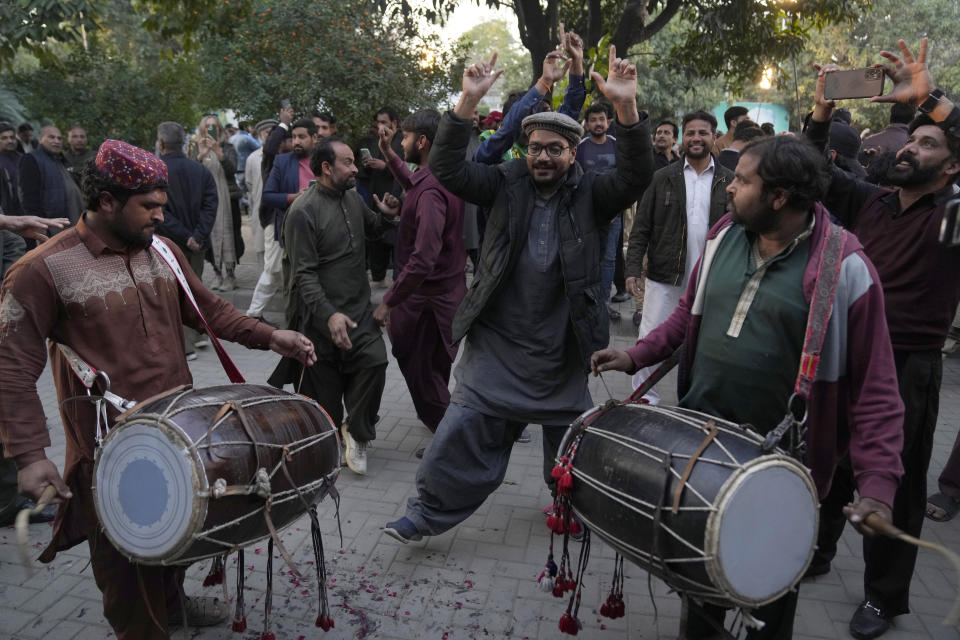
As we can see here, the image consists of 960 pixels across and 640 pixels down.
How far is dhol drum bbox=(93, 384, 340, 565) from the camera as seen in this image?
2.26 m

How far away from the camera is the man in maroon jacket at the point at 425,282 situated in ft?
14.5

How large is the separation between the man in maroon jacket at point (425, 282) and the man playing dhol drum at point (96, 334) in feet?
6.03

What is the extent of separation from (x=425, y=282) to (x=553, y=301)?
139cm

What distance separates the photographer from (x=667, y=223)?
5.38 meters

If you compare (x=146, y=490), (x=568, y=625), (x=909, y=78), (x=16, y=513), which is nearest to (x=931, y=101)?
(x=909, y=78)

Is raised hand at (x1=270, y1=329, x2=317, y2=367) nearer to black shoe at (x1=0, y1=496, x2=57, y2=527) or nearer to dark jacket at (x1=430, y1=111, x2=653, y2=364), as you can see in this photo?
dark jacket at (x1=430, y1=111, x2=653, y2=364)

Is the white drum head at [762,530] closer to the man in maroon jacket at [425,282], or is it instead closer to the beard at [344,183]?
the man in maroon jacket at [425,282]

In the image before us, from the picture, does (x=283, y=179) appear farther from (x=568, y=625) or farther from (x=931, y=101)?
(x=931, y=101)

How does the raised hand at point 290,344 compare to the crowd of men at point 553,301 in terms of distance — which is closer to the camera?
the crowd of men at point 553,301

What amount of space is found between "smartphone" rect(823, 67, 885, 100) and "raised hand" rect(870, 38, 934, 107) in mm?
39

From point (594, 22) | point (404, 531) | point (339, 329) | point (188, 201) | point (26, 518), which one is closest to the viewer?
point (26, 518)

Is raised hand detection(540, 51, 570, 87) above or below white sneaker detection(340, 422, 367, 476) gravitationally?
above

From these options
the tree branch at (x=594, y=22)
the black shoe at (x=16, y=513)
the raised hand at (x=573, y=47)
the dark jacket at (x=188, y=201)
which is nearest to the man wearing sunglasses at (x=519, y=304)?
the raised hand at (x=573, y=47)

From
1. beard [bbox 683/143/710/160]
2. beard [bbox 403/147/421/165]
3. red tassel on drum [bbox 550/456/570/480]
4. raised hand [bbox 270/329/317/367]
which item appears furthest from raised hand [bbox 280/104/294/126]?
red tassel on drum [bbox 550/456/570/480]
